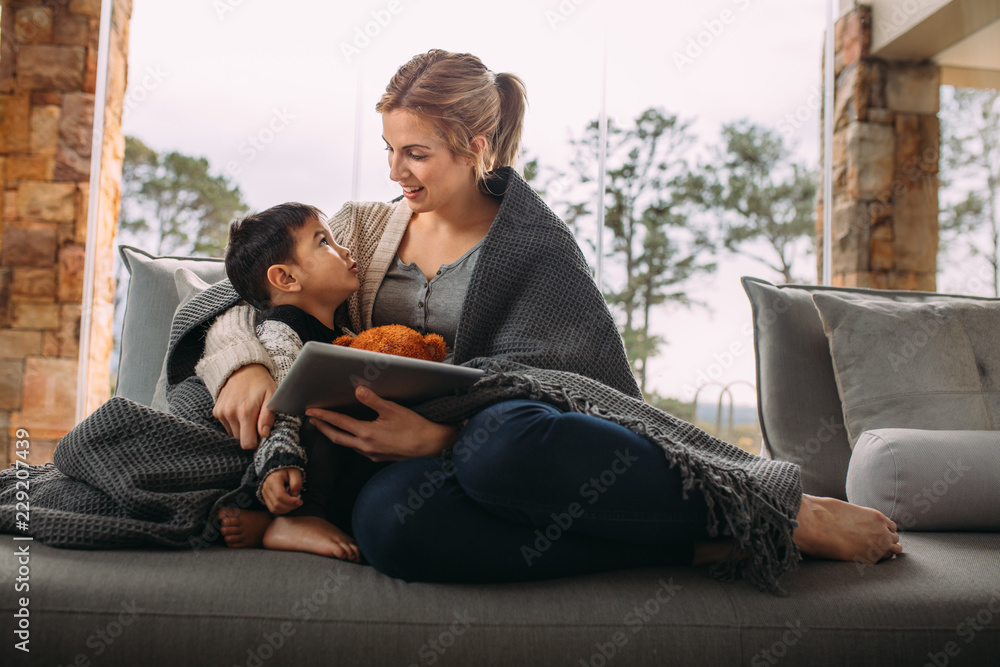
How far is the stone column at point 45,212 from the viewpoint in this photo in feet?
9.60

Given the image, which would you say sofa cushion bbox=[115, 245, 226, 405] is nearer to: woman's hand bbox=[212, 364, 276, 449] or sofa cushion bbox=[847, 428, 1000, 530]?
woman's hand bbox=[212, 364, 276, 449]

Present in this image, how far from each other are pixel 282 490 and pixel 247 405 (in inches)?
5.8

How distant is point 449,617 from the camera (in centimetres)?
83

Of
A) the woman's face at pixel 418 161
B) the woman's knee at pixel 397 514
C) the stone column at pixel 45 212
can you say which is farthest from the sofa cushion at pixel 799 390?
the stone column at pixel 45 212

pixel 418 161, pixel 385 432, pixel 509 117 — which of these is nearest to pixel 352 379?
pixel 385 432

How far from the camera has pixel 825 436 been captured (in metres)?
1.48

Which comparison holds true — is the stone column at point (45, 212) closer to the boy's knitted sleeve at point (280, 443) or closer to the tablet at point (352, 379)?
the boy's knitted sleeve at point (280, 443)

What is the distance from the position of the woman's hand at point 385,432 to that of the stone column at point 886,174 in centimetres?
308

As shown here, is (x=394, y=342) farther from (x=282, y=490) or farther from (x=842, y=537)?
(x=842, y=537)

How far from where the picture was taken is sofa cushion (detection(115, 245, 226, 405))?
57.3 inches

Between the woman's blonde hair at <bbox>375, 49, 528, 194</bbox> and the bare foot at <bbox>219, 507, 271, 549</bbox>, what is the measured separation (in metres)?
0.81

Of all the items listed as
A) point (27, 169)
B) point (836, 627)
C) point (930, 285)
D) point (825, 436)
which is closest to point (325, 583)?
point (836, 627)

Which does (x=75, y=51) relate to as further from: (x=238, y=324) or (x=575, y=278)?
(x=575, y=278)

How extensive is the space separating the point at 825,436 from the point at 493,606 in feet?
3.18
